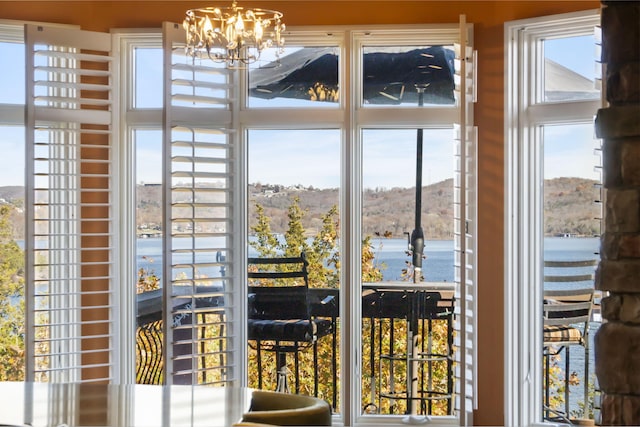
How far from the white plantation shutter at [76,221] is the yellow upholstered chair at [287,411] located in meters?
1.53

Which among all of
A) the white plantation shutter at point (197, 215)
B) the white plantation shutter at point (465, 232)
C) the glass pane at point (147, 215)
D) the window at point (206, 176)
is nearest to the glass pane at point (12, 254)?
the window at point (206, 176)

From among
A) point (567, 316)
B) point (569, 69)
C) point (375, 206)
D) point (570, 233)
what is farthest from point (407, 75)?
point (567, 316)

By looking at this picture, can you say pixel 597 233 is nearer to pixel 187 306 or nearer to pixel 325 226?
pixel 325 226

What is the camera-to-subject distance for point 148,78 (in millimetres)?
4984

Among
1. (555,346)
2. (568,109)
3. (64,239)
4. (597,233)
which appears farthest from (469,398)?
(64,239)

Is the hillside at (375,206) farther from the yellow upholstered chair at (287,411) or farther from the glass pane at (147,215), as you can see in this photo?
the yellow upholstered chair at (287,411)

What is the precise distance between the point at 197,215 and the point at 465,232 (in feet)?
5.21

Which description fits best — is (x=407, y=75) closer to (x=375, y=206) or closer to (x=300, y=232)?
(x=375, y=206)

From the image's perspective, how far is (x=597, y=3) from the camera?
434cm

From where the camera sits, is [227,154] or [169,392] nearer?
[169,392]

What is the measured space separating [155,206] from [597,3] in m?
2.80

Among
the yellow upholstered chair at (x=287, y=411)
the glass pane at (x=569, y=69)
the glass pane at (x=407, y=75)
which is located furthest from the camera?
the glass pane at (x=407, y=75)

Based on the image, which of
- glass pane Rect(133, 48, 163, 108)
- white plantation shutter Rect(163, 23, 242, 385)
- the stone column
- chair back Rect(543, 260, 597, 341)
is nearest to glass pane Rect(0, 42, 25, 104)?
glass pane Rect(133, 48, 163, 108)

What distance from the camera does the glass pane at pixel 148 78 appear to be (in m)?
4.98
